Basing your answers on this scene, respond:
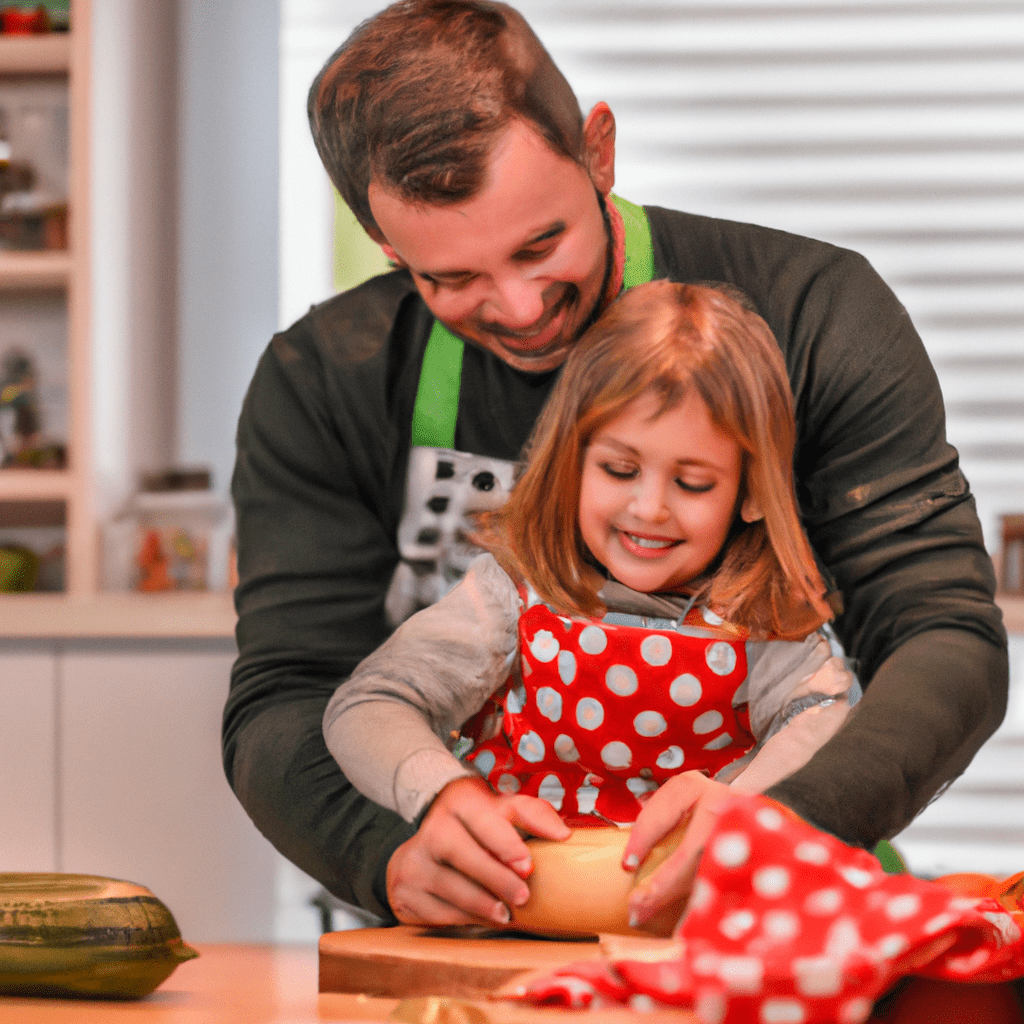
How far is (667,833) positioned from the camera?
621mm

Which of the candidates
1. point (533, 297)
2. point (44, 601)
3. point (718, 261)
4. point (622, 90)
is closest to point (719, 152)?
point (622, 90)

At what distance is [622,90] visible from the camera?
139cm

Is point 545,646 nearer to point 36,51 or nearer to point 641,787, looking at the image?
point 641,787

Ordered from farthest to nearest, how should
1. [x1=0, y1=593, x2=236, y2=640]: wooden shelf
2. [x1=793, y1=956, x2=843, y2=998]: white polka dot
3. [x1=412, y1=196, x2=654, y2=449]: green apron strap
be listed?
1. [x1=0, y1=593, x2=236, y2=640]: wooden shelf
2. [x1=412, y1=196, x2=654, y2=449]: green apron strap
3. [x1=793, y1=956, x2=843, y2=998]: white polka dot

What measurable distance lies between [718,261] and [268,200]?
4.05ft

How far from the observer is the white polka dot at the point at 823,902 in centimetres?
50

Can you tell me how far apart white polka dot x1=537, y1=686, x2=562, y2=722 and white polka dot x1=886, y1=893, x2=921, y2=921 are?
28 cm

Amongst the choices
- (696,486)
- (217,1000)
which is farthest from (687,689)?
(217,1000)

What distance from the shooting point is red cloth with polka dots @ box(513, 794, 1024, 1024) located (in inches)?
19.1

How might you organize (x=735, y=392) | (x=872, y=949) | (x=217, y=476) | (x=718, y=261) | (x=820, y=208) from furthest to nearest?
1. (x=217, y=476)
2. (x=820, y=208)
3. (x=718, y=261)
4. (x=735, y=392)
5. (x=872, y=949)

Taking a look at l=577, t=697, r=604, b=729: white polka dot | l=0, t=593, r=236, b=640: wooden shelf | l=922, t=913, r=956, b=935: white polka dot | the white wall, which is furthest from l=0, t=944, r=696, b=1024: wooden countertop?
the white wall

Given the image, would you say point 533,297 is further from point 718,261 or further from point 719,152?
point 719,152

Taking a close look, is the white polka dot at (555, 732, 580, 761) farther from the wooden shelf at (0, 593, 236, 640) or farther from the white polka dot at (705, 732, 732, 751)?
the wooden shelf at (0, 593, 236, 640)

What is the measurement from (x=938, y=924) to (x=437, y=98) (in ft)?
1.68
